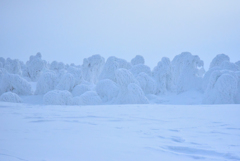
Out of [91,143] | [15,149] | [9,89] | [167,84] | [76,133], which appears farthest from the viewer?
[167,84]

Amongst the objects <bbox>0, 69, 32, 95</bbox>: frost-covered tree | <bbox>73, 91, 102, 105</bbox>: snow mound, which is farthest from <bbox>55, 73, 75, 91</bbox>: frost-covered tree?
<bbox>73, 91, 102, 105</bbox>: snow mound

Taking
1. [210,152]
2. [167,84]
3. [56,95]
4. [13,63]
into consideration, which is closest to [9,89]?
[56,95]

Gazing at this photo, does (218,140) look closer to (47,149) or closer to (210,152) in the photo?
(210,152)

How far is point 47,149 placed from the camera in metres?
2.05

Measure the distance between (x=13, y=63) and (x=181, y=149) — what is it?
32248mm

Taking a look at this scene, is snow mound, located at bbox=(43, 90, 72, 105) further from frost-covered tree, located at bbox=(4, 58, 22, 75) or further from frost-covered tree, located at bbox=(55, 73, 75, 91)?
frost-covered tree, located at bbox=(4, 58, 22, 75)

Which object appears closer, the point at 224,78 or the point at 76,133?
the point at 76,133

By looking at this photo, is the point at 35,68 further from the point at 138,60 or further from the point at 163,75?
the point at 163,75

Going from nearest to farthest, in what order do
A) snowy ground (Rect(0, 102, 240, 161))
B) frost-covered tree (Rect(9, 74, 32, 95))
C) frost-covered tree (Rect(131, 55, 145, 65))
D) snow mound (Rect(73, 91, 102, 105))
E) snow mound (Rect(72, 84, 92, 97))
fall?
snowy ground (Rect(0, 102, 240, 161)) < snow mound (Rect(73, 91, 102, 105)) < snow mound (Rect(72, 84, 92, 97)) < frost-covered tree (Rect(9, 74, 32, 95)) < frost-covered tree (Rect(131, 55, 145, 65))

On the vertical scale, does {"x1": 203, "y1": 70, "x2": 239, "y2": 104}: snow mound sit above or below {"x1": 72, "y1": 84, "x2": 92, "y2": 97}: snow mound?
above

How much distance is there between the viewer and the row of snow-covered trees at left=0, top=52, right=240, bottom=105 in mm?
11445

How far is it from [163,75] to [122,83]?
9.75 m

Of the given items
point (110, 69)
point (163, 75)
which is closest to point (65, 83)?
point (110, 69)

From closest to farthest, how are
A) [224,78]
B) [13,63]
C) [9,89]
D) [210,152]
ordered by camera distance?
[210,152] → [224,78] → [9,89] → [13,63]
